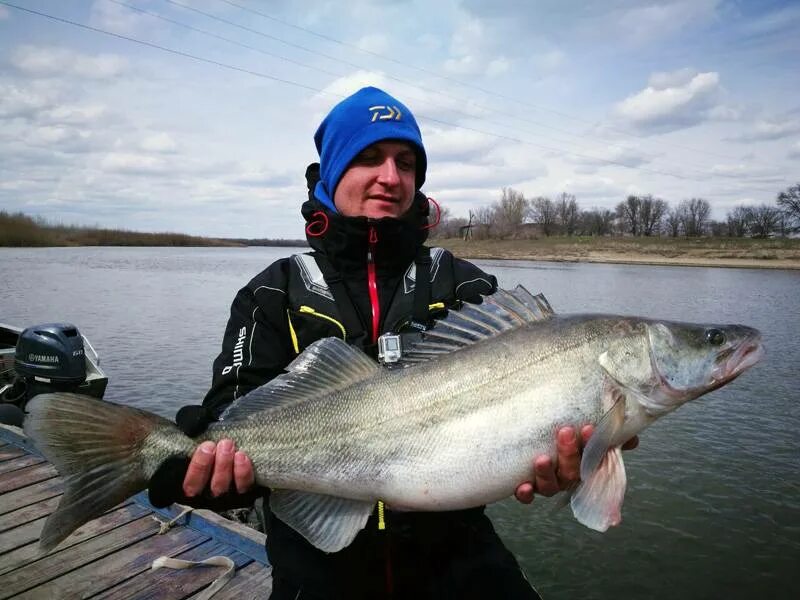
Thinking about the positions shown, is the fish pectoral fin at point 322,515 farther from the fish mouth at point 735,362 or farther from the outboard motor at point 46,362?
the outboard motor at point 46,362

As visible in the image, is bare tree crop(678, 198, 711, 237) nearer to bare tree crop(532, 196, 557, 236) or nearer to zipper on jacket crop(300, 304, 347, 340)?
bare tree crop(532, 196, 557, 236)

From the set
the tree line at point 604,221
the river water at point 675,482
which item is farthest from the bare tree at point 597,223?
the river water at point 675,482

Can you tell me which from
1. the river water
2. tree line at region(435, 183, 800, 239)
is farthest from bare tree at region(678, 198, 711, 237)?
the river water

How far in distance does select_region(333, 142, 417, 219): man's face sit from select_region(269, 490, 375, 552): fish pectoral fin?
148cm

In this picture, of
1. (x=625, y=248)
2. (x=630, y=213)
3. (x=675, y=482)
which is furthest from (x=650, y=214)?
(x=675, y=482)

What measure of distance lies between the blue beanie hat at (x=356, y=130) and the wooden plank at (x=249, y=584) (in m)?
2.60

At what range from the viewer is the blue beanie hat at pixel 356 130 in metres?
2.95

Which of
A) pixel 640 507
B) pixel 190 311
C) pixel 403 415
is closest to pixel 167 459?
pixel 403 415

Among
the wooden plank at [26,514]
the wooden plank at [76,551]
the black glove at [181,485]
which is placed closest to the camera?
the black glove at [181,485]

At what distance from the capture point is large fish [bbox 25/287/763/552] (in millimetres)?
2271

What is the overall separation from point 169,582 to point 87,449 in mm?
2038

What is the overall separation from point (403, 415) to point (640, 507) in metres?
5.96

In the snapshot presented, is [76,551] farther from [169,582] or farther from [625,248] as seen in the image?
[625,248]

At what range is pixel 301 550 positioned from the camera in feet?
8.33
